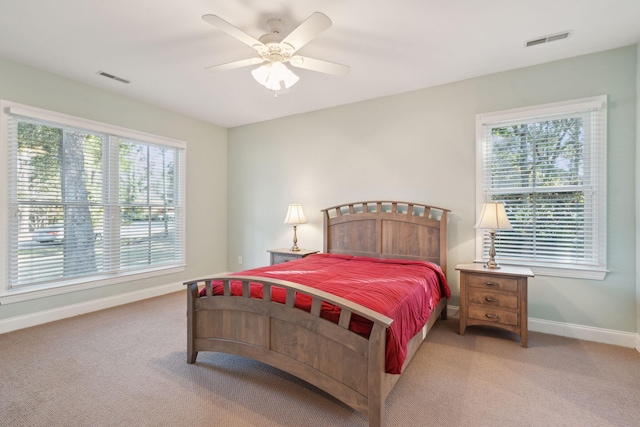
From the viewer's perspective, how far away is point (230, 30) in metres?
2.06

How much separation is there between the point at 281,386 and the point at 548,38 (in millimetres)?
3557

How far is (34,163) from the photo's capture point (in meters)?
3.27

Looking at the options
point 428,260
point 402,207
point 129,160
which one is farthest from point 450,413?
point 129,160

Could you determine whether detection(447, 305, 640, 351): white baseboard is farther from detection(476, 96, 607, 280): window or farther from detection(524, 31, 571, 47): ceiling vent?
detection(524, 31, 571, 47): ceiling vent

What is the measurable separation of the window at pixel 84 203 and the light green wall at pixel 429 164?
123cm

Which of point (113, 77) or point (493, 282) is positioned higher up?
point (113, 77)

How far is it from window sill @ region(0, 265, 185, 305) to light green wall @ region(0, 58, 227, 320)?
6 centimetres

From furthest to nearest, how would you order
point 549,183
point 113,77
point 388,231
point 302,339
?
1. point 388,231
2. point 113,77
3. point 549,183
4. point 302,339

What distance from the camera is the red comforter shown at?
1807 mm

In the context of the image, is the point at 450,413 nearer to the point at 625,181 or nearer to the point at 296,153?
the point at 625,181

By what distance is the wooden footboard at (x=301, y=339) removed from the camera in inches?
64.2

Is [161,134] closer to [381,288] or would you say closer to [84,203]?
[84,203]

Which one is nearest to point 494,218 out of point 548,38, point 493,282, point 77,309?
point 493,282

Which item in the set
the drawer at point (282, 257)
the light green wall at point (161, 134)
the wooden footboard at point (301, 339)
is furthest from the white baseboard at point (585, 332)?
the light green wall at point (161, 134)
